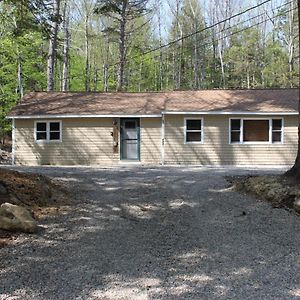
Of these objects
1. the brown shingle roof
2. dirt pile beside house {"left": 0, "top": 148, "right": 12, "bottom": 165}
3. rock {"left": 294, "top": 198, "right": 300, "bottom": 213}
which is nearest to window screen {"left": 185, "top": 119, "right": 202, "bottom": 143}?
the brown shingle roof

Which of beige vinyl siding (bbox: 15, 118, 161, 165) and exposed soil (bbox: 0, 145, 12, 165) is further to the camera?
exposed soil (bbox: 0, 145, 12, 165)

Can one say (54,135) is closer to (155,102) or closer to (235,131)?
(155,102)

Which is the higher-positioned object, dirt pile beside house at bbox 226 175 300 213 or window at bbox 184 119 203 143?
window at bbox 184 119 203 143

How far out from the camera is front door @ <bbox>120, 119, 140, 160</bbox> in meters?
18.5

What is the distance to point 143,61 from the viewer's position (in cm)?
4097

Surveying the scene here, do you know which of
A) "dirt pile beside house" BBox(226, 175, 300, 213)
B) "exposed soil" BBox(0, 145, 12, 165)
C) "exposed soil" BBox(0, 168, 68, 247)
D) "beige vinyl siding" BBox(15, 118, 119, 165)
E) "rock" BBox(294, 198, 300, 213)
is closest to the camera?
"exposed soil" BBox(0, 168, 68, 247)

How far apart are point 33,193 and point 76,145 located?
10353 millimetres

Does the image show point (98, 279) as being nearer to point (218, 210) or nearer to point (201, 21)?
point (218, 210)

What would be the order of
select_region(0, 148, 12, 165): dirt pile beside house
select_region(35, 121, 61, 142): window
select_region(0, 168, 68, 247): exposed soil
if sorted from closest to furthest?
1. select_region(0, 168, 68, 247): exposed soil
2. select_region(35, 121, 61, 142): window
3. select_region(0, 148, 12, 165): dirt pile beside house

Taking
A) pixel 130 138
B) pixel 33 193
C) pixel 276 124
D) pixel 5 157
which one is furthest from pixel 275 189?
pixel 5 157

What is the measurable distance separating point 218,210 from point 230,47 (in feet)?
116

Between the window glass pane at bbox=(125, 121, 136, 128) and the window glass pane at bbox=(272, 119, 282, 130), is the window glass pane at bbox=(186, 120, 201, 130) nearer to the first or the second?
the window glass pane at bbox=(125, 121, 136, 128)

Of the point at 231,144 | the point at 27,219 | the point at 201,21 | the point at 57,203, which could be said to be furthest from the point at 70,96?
the point at 201,21

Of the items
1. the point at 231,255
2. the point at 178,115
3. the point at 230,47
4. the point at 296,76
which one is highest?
the point at 230,47
